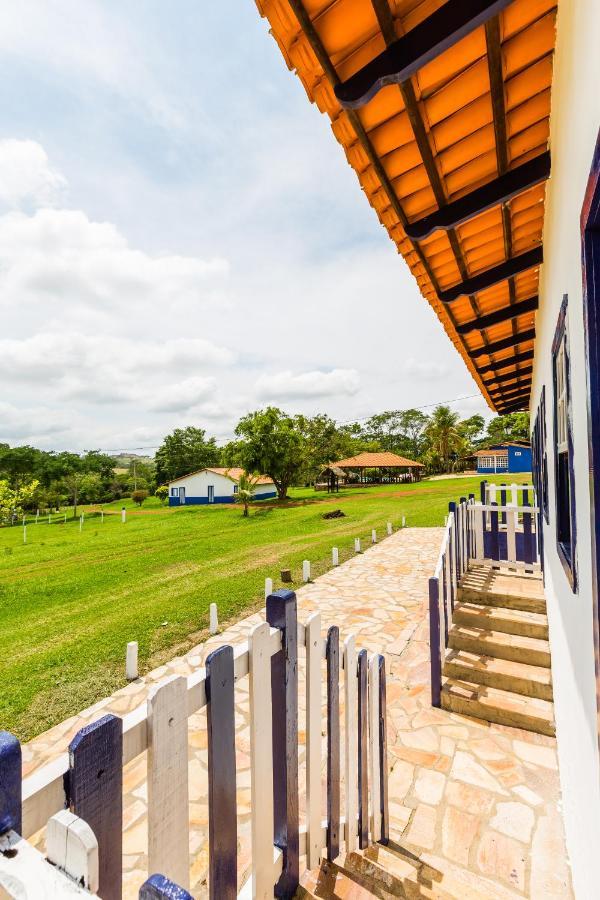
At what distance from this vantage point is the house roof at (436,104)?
55.9 inches

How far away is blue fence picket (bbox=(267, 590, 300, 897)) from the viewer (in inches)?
72.0

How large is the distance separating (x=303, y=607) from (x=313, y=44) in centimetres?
714

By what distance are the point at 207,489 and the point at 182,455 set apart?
16.3m

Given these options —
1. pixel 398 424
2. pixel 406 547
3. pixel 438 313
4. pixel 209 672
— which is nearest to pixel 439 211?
pixel 438 313

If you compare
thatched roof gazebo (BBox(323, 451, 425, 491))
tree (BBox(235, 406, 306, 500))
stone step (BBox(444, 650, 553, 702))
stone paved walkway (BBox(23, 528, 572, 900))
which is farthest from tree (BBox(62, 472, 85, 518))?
stone step (BBox(444, 650, 553, 702))

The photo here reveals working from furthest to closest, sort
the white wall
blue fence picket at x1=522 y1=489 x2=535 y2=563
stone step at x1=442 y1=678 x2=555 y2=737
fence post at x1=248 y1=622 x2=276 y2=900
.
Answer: blue fence picket at x1=522 y1=489 x2=535 y2=563
stone step at x1=442 y1=678 x2=555 y2=737
fence post at x1=248 y1=622 x2=276 y2=900
the white wall

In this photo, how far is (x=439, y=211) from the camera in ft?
7.95

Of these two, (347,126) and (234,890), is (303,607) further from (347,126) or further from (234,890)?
(347,126)

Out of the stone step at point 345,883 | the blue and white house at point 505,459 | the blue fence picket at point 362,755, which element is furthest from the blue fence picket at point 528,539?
the blue and white house at point 505,459

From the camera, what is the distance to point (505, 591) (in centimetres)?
511

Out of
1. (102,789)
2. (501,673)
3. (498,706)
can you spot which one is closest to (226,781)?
(102,789)

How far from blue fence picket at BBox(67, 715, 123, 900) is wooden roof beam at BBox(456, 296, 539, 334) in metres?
4.47

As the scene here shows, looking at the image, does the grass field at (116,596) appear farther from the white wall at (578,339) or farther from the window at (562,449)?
the window at (562,449)

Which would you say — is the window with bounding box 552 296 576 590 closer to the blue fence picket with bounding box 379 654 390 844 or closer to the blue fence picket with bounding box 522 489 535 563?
the blue fence picket with bounding box 379 654 390 844
